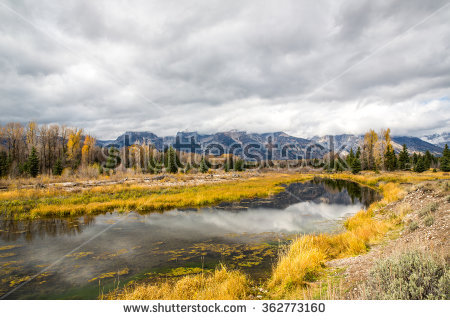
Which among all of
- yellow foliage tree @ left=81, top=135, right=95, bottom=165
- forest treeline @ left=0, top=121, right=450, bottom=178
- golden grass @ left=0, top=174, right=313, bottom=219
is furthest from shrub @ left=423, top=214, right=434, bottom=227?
yellow foliage tree @ left=81, top=135, right=95, bottom=165

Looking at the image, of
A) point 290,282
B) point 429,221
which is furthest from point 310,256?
point 429,221

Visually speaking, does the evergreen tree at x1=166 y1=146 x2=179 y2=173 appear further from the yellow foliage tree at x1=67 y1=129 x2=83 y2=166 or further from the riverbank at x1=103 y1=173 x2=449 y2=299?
the riverbank at x1=103 y1=173 x2=449 y2=299

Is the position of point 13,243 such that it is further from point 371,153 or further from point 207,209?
point 371,153

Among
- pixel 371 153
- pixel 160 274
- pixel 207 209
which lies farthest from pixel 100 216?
pixel 371 153

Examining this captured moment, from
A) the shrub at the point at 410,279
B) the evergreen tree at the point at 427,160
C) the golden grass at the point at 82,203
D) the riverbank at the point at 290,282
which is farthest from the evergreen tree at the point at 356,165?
the shrub at the point at 410,279

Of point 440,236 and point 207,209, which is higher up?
point 440,236

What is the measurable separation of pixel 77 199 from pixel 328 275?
26.0 metres

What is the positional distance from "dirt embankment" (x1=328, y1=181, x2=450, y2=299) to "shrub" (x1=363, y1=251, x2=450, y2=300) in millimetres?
410

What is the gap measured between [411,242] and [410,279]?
452 centimetres

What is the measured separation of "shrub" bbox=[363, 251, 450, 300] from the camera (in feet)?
14.2

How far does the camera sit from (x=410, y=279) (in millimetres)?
4480

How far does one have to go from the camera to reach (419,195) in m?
15.9

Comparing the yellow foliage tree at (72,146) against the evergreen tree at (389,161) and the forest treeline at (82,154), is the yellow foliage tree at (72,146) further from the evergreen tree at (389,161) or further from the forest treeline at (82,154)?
the evergreen tree at (389,161)
